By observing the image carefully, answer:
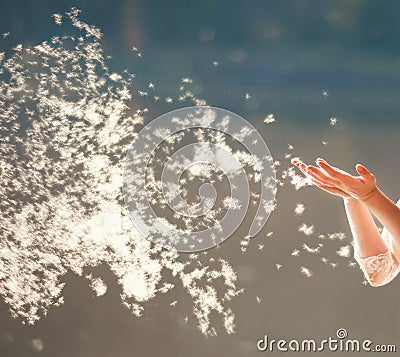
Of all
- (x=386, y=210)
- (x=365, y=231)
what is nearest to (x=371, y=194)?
(x=386, y=210)

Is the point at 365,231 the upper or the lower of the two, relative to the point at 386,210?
upper

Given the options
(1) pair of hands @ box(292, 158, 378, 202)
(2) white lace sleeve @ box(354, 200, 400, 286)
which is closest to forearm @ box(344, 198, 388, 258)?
(2) white lace sleeve @ box(354, 200, 400, 286)

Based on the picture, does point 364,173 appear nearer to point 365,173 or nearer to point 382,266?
point 365,173

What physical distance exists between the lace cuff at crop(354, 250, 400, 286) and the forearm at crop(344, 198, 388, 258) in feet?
0.06

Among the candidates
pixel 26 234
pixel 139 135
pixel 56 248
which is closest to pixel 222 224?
pixel 139 135

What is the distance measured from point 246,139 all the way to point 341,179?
3.85 meters

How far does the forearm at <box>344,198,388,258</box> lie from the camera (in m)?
1.56

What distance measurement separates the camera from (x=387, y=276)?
1562mm

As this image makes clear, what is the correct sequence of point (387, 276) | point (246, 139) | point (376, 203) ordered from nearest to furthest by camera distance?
point (376, 203)
point (387, 276)
point (246, 139)

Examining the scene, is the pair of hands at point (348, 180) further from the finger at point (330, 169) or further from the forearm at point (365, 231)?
the forearm at point (365, 231)

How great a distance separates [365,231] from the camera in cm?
158

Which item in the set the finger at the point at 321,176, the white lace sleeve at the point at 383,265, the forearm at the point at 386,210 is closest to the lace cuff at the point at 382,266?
the white lace sleeve at the point at 383,265

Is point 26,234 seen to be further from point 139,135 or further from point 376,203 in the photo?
point 376,203

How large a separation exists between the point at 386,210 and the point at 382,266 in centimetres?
38
